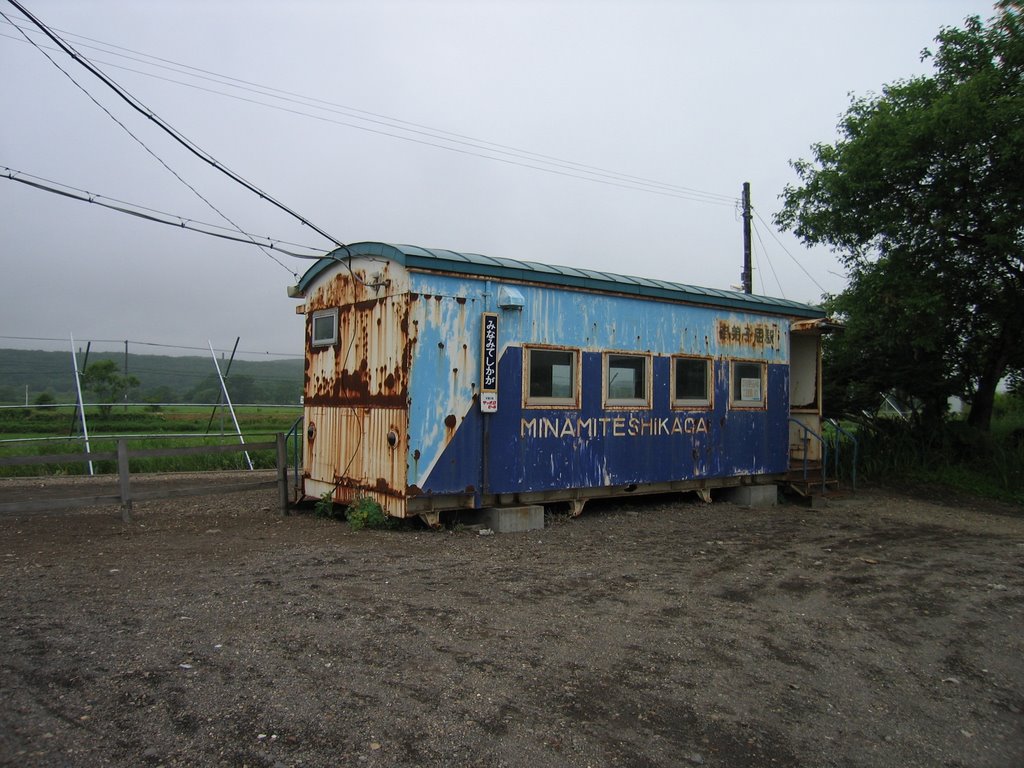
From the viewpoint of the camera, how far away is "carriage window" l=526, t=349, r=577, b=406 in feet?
29.8

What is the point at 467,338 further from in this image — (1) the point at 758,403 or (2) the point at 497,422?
(1) the point at 758,403

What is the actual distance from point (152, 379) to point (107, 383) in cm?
384

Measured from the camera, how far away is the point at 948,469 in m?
13.8

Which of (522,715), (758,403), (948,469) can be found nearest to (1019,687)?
(522,715)

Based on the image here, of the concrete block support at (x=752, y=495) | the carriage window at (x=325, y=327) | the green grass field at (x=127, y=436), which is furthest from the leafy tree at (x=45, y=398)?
the concrete block support at (x=752, y=495)

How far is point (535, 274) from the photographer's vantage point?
359 inches

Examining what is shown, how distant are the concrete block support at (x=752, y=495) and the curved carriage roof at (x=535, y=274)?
2.78 m

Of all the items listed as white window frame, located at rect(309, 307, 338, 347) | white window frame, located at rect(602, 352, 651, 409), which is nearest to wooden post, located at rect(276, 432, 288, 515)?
white window frame, located at rect(309, 307, 338, 347)

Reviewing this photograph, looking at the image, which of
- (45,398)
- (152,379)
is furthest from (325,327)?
(152,379)

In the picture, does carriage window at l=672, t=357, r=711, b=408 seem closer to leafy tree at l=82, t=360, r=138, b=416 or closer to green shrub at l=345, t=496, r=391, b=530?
green shrub at l=345, t=496, r=391, b=530

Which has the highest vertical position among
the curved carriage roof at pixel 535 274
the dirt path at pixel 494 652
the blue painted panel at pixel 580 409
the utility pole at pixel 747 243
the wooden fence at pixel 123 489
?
the utility pole at pixel 747 243

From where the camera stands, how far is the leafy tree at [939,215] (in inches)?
438

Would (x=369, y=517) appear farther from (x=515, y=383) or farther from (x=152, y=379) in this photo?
(x=152, y=379)

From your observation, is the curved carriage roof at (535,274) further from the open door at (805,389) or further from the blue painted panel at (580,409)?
the open door at (805,389)
